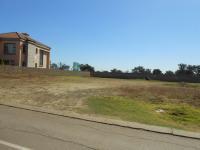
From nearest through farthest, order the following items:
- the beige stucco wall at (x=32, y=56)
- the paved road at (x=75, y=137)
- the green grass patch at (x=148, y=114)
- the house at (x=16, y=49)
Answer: the paved road at (x=75, y=137), the green grass patch at (x=148, y=114), the house at (x=16, y=49), the beige stucco wall at (x=32, y=56)

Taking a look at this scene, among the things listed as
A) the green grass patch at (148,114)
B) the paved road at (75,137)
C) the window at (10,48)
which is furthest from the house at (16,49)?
the paved road at (75,137)

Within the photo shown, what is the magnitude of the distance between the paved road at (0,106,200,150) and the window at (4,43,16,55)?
41.8 metres

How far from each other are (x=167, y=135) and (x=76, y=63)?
7486cm

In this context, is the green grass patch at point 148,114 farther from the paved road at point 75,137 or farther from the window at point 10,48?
the window at point 10,48

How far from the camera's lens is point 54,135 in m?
6.04

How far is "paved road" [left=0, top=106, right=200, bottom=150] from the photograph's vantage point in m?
5.38

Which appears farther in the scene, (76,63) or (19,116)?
(76,63)

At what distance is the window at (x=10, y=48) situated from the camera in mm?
47469

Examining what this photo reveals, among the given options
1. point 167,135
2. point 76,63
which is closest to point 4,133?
point 167,135

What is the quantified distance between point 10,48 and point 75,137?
4469 centimetres

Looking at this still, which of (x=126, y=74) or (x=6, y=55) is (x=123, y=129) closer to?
(x=6, y=55)

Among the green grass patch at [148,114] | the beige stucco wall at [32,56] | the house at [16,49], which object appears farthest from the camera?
the beige stucco wall at [32,56]

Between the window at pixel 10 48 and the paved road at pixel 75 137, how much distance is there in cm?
4185

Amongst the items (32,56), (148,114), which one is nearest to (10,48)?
(32,56)
